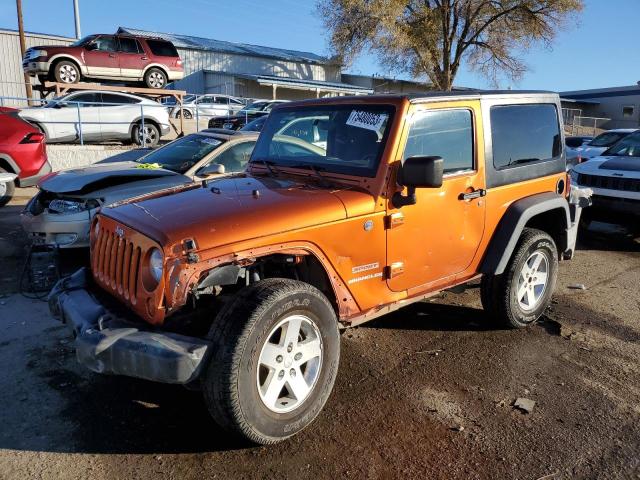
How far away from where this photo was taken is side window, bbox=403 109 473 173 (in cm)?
365

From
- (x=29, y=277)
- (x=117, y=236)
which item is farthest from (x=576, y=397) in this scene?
(x=29, y=277)

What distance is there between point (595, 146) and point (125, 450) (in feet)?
45.7

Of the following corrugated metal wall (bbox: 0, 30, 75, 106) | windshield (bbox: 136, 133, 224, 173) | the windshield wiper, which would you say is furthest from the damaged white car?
corrugated metal wall (bbox: 0, 30, 75, 106)

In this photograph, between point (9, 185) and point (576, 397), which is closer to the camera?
point (576, 397)

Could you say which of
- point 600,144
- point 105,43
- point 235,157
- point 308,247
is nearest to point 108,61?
point 105,43

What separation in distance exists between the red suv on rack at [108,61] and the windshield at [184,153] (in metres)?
11.0

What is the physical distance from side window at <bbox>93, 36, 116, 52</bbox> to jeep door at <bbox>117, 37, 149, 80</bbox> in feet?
0.68

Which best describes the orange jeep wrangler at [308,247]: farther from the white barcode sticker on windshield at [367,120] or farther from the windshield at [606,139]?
the windshield at [606,139]

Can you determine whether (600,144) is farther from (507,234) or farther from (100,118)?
(100,118)

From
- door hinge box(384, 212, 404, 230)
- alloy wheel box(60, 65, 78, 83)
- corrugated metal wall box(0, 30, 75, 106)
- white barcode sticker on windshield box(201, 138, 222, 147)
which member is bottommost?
door hinge box(384, 212, 404, 230)

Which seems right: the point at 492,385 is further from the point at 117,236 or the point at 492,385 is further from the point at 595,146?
the point at 595,146

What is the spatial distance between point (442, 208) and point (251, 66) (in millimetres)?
39602

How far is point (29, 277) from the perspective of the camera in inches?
217

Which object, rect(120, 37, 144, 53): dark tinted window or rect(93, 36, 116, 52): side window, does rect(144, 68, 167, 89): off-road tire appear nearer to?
rect(120, 37, 144, 53): dark tinted window
